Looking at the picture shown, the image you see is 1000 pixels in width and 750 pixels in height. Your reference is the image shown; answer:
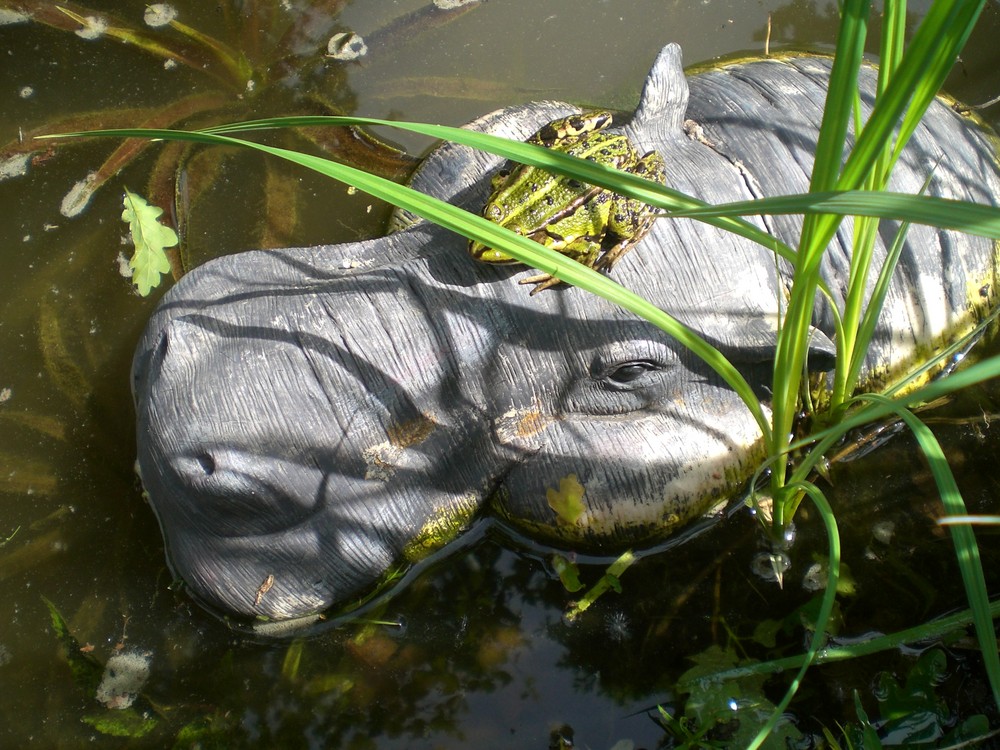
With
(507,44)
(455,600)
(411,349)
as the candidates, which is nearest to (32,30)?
(507,44)

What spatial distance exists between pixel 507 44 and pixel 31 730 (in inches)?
140

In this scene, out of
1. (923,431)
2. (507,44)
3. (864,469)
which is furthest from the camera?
(507,44)

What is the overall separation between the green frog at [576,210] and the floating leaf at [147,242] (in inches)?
49.9

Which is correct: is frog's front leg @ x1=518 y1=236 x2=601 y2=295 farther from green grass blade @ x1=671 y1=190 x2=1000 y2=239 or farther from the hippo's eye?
green grass blade @ x1=671 y1=190 x2=1000 y2=239

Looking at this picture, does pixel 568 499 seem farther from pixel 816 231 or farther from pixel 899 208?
pixel 899 208

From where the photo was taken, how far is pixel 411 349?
253cm

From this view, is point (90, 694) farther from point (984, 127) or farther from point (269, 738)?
point (984, 127)

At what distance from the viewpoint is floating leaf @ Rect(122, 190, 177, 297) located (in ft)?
9.71

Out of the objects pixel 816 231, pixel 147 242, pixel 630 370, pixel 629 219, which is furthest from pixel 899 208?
pixel 147 242

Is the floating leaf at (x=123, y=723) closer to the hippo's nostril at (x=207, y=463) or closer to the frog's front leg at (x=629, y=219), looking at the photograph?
the hippo's nostril at (x=207, y=463)

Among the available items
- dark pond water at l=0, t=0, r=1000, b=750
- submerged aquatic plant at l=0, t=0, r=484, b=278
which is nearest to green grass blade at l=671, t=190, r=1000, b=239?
dark pond water at l=0, t=0, r=1000, b=750

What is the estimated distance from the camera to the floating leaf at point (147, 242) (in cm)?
296

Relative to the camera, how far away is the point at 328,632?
3.01m

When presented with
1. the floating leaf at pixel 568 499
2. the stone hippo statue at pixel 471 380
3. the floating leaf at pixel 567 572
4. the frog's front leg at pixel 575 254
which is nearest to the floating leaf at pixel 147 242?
the stone hippo statue at pixel 471 380
